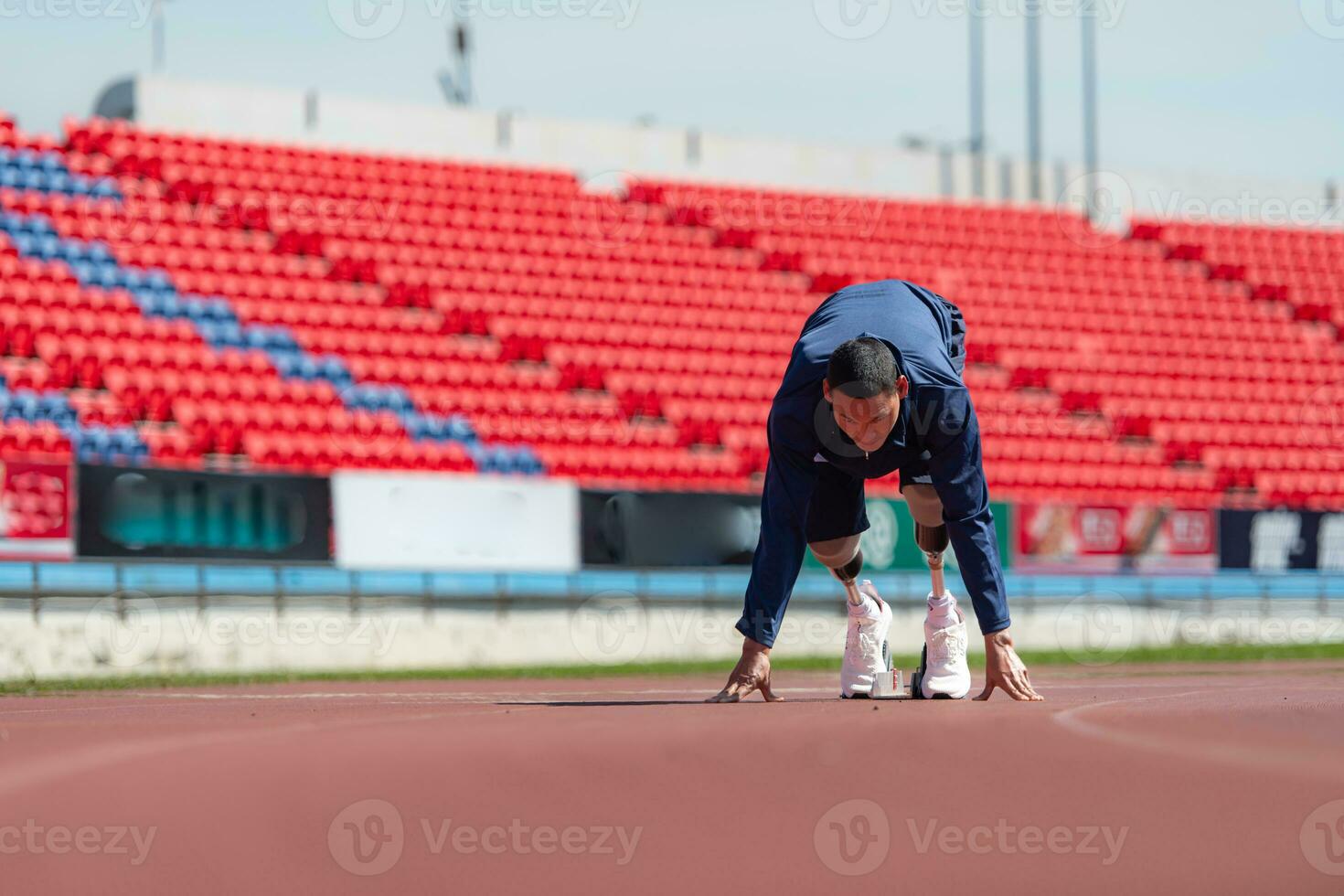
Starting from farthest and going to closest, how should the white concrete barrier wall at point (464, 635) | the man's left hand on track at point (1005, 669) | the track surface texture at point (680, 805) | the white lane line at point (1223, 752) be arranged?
1. the white concrete barrier wall at point (464, 635)
2. the man's left hand on track at point (1005, 669)
3. the white lane line at point (1223, 752)
4. the track surface texture at point (680, 805)

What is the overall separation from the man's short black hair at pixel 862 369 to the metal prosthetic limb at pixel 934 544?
3.20 ft

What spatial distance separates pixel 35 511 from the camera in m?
13.0

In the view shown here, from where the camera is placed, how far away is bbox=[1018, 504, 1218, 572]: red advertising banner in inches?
684

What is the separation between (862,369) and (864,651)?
150cm

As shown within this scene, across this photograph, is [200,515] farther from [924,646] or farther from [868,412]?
[868,412]

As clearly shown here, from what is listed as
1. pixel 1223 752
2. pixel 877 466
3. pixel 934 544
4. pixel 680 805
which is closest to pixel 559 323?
pixel 934 544

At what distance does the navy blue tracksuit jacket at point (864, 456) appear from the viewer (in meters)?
5.19

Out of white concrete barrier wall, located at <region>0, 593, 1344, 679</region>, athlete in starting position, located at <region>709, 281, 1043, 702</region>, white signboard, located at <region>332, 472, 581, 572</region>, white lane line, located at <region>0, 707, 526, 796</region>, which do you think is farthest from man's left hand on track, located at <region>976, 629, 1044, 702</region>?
white signboard, located at <region>332, 472, 581, 572</region>

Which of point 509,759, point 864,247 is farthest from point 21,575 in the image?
point 864,247

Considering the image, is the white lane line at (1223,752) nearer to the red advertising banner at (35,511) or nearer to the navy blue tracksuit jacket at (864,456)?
the navy blue tracksuit jacket at (864,456)

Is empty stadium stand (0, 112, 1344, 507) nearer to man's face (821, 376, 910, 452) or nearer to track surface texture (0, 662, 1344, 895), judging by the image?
man's face (821, 376, 910, 452)

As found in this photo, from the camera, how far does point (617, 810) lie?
11.9 ft

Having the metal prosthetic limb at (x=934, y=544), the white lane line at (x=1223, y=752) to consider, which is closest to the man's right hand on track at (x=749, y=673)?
the metal prosthetic limb at (x=934, y=544)

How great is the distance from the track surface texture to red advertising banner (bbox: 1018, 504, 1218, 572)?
13.5 metres
